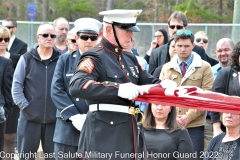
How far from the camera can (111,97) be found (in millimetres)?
5109

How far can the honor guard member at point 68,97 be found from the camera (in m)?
7.04

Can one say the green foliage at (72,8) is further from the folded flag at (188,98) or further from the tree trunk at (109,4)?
the folded flag at (188,98)

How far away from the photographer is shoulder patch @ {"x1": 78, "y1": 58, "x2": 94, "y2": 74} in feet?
17.2

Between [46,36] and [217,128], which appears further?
[46,36]

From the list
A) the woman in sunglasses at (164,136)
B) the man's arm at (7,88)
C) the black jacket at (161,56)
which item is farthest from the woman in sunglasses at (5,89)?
the woman in sunglasses at (164,136)

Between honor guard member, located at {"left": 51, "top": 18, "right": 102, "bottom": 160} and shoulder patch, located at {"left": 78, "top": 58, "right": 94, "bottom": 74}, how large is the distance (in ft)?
5.63

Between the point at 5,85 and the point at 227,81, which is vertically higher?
the point at 227,81

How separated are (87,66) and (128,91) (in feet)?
1.61

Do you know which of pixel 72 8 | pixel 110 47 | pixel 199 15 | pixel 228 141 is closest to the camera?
pixel 110 47

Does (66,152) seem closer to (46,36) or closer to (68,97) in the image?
(68,97)

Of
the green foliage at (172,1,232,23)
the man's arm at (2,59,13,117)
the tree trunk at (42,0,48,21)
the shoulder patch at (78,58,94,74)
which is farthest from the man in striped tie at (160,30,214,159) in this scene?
the tree trunk at (42,0,48,21)

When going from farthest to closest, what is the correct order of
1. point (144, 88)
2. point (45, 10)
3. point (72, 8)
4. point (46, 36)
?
point (45, 10)
point (72, 8)
point (46, 36)
point (144, 88)

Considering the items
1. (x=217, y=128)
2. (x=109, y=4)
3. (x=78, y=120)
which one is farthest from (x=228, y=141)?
(x=109, y=4)

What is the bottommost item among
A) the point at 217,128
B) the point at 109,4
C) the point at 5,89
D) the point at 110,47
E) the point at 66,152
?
the point at 66,152
